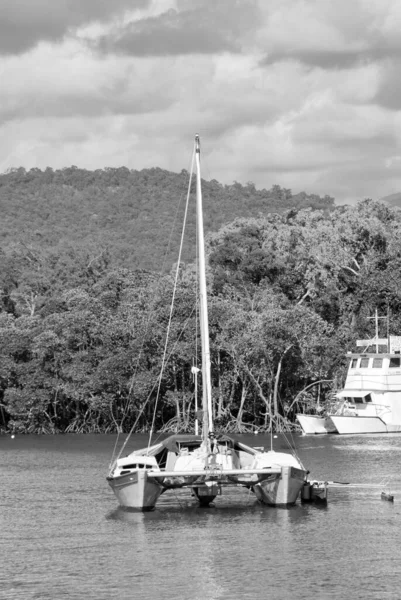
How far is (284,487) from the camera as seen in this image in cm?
4134

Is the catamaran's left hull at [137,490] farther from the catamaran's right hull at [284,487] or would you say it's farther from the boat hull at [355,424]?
the boat hull at [355,424]

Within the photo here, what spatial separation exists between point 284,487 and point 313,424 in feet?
129

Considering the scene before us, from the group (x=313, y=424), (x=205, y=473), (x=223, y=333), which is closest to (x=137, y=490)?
(x=205, y=473)

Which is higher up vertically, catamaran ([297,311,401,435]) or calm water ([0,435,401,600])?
catamaran ([297,311,401,435])

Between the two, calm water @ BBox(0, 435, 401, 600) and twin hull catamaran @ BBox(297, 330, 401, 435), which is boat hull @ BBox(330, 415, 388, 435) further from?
calm water @ BBox(0, 435, 401, 600)

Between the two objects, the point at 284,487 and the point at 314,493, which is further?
the point at 314,493

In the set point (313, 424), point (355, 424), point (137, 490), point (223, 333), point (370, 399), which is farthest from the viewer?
point (223, 333)

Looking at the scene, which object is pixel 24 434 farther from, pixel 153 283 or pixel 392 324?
pixel 392 324

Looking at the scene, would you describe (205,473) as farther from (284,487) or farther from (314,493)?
(314,493)

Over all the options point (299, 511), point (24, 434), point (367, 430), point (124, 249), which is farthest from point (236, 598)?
point (124, 249)

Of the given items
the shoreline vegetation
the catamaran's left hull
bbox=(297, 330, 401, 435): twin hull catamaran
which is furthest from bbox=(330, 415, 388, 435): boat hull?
the catamaran's left hull

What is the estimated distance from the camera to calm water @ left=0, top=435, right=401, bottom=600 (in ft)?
95.3

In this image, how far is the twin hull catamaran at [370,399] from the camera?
79938 mm

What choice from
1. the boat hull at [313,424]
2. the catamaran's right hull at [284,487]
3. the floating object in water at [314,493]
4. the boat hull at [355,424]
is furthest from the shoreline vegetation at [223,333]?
the catamaran's right hull at [284,487]
